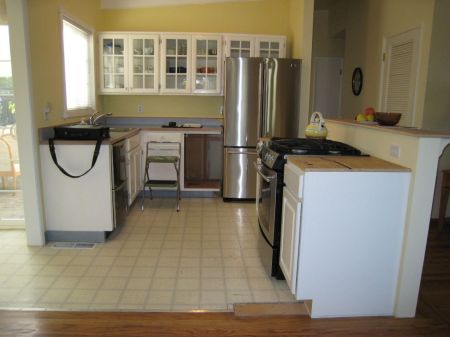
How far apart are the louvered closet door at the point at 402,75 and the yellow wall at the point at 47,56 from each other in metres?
3.58

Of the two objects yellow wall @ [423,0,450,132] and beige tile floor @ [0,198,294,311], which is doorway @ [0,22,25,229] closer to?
beige tile floor @ [0,198,294,311]

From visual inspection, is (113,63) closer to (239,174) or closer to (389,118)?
(239,174)

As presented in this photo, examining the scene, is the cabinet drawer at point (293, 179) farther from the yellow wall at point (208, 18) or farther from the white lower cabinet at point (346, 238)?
the yellow wall at point (208, 18)

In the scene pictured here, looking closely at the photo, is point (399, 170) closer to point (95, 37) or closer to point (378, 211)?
point (378, 211)

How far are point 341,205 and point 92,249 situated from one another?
214cm

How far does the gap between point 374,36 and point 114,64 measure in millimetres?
3425

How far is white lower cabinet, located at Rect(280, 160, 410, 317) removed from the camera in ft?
6.62

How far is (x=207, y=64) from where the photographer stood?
4.80 metres

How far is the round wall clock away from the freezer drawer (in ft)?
6.42

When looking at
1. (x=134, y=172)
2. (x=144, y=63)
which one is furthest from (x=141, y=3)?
(x=134, y=172)

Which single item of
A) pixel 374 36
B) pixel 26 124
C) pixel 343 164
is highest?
pixel 374 36

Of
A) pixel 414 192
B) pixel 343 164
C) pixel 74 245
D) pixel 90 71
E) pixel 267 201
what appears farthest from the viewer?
pixel 90 71

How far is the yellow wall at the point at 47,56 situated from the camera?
9.80 ft

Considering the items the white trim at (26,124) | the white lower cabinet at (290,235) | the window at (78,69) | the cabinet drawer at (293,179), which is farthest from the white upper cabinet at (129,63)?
the white lower cabinet at (290,235)
